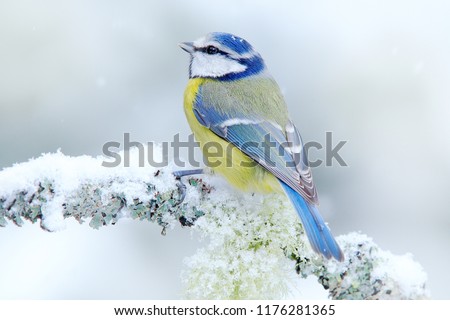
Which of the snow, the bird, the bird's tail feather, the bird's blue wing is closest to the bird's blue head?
the bird

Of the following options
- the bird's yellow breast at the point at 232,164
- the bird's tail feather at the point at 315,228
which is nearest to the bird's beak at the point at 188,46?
the bird's yellow breast at the point at 232,164

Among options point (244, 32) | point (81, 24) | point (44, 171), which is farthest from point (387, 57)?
point (44, 171)

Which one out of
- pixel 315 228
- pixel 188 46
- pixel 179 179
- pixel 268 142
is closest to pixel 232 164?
pixel 268 142

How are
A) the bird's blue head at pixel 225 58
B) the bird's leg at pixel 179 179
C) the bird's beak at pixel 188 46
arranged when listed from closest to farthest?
1. the bird's leg at pixel 179 179
2. the bird's blue head at pixel 225 58
3. the bird's beak at pixel 188 46

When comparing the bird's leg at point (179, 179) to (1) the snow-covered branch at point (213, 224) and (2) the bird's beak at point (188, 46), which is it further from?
(2) the bird's beak at point (188, 46)

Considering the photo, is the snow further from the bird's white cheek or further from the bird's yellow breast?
the bird's white cheek

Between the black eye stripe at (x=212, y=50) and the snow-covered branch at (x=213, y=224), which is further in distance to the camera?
the black eye stripe at (x=212, y=50)

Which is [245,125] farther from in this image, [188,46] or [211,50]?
[188,46]
